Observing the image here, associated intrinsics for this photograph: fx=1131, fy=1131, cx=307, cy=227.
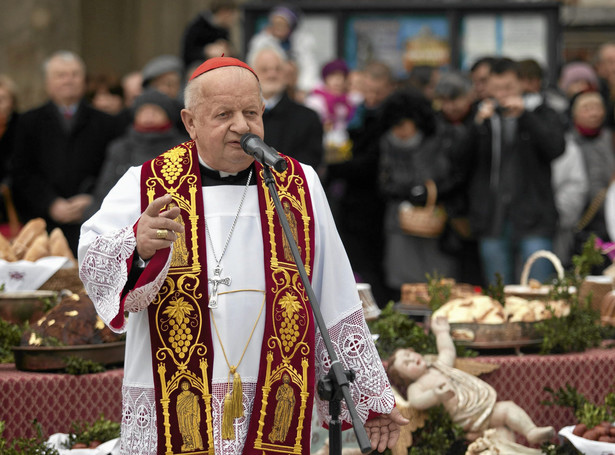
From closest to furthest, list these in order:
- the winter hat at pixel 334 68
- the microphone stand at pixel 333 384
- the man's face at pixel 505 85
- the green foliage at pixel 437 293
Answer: the microphone stand at pixel 333 384 < the green foliage at pixel 437 293 < the man's face at pixel 505 85 < the winter hat at pixel 334 68

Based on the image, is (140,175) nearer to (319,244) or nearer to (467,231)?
(319,244)

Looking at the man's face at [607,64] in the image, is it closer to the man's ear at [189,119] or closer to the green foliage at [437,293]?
the green foliage at [437,293]

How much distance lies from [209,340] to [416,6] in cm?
754

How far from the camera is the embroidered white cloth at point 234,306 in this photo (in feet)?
11.9

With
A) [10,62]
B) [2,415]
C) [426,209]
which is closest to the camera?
[2,415]

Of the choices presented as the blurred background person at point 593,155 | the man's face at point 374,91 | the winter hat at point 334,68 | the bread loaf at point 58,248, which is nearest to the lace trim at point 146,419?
the bread loaf at point 58,248

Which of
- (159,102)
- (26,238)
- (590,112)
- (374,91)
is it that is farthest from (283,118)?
(590,112)

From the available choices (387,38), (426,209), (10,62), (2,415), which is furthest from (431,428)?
(10,62)

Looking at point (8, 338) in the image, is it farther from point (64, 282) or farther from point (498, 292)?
point (498, 292)

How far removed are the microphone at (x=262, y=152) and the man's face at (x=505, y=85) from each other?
4341 millimetres

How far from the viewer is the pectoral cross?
12.1 feet

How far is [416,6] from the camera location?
35.1ft

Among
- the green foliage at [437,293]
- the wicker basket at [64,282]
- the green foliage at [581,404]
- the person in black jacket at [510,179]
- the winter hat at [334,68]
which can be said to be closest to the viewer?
the green foliage at [581,404]

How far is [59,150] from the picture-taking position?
820 centimetres
